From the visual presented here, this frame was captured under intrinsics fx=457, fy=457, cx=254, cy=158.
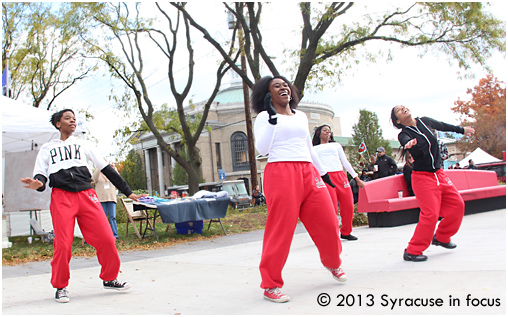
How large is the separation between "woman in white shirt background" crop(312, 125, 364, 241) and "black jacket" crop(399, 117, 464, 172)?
1779 millimetres

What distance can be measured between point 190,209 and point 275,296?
6.28 metres

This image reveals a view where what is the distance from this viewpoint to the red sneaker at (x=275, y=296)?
350 centimetres

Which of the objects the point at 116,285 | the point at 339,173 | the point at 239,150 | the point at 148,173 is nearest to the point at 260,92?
the point at 116,285

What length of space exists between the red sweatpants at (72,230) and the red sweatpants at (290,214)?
156 cm

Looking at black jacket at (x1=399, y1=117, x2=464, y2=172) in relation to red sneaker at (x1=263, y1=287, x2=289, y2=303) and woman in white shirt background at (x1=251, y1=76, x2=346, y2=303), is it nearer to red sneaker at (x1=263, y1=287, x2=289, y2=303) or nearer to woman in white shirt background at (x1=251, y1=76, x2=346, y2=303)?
woman in white shirt background at (x1=251, y1=76, x2=346, y2=303)

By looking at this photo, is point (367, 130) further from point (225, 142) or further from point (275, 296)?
point (275, 296)

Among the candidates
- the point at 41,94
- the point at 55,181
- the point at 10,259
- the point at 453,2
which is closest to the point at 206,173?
the point at 41,94

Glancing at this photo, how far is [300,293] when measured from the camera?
12.4ft

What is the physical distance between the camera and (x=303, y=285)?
4.11m

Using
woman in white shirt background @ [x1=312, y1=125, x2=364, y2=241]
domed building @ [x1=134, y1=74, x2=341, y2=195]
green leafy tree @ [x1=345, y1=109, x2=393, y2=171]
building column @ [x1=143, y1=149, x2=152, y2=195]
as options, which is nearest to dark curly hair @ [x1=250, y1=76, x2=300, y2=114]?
woman in white shirt background @ [x1=312, y1=125, x2=364, y2=241]

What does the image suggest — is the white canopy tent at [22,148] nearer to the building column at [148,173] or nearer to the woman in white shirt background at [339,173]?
the woman in white shirt background at [339,173]

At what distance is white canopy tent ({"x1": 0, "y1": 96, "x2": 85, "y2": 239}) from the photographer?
915 centimetres

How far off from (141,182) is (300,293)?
64125 mm

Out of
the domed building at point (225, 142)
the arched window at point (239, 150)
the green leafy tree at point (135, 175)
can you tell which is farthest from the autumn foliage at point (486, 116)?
the green leafy tree at point (135, 175)
